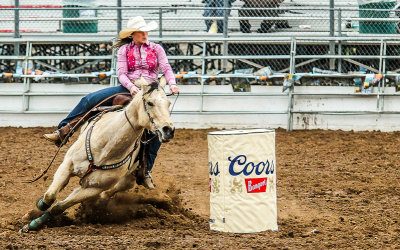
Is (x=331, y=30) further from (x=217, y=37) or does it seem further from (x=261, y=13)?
(x=217, y=37)

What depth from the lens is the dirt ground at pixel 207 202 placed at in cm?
589

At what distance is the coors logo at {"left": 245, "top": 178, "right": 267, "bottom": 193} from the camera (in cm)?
612

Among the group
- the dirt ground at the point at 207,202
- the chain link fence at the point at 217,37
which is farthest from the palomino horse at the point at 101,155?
the chain link fence at the point at 217,37

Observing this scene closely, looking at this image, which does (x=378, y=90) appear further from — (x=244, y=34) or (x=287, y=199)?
(x=287, y=199)

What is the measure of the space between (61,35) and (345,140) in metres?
6.68

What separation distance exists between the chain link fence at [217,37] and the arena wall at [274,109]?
36 centimetres

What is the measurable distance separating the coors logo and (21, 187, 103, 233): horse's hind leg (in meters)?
1.41

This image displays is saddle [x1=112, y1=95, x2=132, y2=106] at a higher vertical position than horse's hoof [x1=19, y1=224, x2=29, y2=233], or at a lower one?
higher

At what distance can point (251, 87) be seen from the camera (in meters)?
14.9

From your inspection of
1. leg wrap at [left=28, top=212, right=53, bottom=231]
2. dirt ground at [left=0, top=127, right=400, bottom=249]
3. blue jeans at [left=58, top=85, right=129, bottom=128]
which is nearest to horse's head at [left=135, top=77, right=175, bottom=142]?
dirt ground at [left=0, top=127, right=400, bottom=249]

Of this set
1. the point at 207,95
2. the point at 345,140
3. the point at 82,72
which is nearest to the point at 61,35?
the point at 82,72

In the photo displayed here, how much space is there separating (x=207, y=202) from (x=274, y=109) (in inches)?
258

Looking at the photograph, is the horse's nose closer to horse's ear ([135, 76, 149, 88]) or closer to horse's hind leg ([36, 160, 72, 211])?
horse's ear ([135, 76, 149, 88])

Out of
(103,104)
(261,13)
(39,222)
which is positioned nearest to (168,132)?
(103,104)
